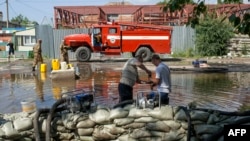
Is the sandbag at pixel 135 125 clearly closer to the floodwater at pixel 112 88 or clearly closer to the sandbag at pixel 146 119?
the sandbag at pixel 146 119

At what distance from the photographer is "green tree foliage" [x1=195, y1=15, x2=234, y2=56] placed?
26281 millimetres

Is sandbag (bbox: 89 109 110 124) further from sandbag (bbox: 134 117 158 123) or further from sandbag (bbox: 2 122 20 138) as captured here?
sandbag (bbox: 2 122 20 138)

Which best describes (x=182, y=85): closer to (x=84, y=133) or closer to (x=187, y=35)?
(x=84, y=133)

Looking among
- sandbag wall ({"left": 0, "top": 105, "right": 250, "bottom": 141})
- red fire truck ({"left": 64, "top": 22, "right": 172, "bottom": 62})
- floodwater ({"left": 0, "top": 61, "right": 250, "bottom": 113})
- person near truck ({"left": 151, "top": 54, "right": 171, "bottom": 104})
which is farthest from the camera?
red fire truck ({"left": 64, "top": 22, "right": 172, "bottom": 62})

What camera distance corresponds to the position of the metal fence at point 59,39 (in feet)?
91.7

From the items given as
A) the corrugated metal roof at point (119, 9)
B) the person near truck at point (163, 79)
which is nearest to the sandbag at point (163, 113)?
the person near truck at point (163, 79)

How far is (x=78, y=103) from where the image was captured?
23.6ft

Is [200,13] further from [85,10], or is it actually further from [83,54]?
[85,10]

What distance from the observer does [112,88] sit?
13.2 m

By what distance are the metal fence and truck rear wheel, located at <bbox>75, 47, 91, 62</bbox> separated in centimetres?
383

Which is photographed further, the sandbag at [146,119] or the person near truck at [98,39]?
the person near truck at [98,39]

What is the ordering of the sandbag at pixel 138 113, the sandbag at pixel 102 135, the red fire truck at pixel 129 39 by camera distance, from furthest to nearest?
the red fire truck at pixel 129 39
the sandbag at pixel 102 135
the sandbag at pixel 138 113

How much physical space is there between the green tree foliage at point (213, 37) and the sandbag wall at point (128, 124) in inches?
803

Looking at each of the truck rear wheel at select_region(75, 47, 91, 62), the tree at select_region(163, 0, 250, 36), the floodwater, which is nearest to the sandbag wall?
the tree at select_region(163, 0, 250, 36)
